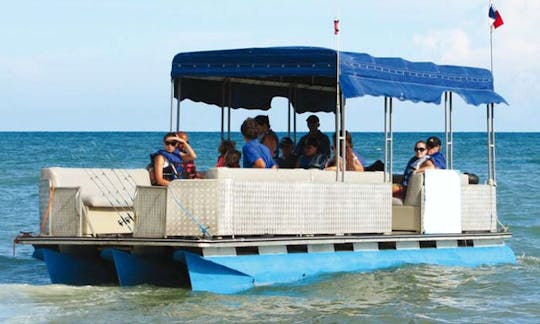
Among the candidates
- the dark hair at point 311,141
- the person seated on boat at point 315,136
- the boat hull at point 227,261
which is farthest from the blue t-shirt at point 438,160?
the dark hair at point 311,141

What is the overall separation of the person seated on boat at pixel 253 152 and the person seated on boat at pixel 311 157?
141 centimetres

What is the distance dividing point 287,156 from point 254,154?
2810 mm

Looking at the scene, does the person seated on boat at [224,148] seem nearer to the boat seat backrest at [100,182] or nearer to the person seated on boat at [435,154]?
the boat seat backrest at [100,182]

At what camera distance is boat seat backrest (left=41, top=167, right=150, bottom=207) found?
13.5 m

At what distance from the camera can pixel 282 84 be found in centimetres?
1695

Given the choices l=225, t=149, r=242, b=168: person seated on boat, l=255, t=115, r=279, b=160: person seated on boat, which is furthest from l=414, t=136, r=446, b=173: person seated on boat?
l=225, t=149, r=242, b=168: person seated on boat

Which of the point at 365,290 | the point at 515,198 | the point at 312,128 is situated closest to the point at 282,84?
the point at 312,128

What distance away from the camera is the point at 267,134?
1571 cm

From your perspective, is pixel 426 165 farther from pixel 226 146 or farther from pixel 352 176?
pixel 226 146

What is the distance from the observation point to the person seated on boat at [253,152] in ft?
44.0

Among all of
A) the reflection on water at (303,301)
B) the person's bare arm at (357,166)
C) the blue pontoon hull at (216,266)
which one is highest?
the person's bare arm at (357,166)

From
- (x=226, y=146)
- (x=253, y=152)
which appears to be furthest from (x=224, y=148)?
(x=253, y=152)

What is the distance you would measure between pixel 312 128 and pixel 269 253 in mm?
3572

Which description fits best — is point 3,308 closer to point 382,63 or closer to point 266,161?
point 266,161
